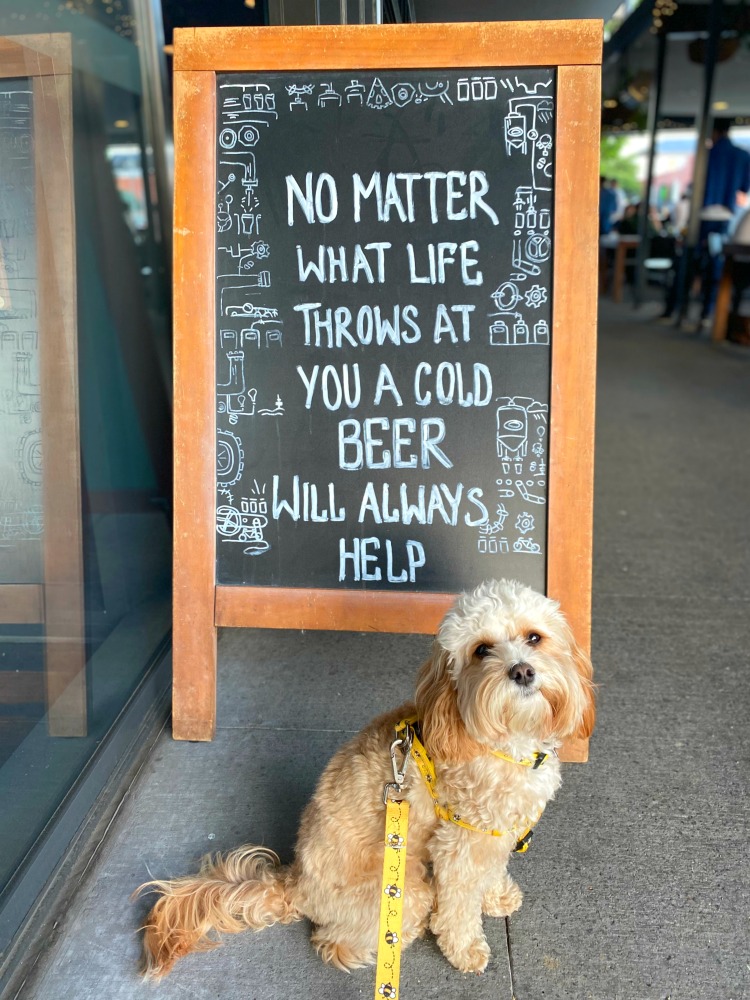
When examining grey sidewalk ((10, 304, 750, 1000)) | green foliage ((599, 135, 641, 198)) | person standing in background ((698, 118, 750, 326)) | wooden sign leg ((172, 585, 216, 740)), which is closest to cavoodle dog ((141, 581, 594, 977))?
grey sidewalk ((10, 304, 750, 1000))

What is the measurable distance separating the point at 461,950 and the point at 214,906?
2.06 ft

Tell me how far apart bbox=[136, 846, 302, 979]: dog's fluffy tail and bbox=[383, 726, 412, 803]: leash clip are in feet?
1.27

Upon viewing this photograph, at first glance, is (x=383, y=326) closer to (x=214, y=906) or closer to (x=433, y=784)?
(x=433, y=784)

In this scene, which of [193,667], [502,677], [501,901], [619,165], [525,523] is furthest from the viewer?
[619,165]

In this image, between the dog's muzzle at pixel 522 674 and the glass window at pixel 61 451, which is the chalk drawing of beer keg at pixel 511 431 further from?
the glass window at pixel 61 451

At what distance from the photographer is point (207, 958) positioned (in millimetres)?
2109

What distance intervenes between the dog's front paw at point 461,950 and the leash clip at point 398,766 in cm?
38

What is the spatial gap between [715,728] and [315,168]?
2428mm

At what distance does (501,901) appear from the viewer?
223cm

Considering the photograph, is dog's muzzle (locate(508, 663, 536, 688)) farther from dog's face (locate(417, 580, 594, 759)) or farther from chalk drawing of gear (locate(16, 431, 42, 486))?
chalk drawing of gear (locate(16, 431, 42, 486))

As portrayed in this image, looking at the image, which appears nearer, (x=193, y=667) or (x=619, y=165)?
(x=193, y=667)

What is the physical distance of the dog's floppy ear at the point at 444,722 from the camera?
6.15 ft

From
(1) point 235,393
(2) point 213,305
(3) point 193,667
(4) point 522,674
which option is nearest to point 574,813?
(4) point 522,674

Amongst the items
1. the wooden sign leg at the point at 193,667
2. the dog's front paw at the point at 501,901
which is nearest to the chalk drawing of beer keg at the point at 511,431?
the wooden sign leg at the point at 193,667
